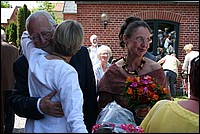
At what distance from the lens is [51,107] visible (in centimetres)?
190

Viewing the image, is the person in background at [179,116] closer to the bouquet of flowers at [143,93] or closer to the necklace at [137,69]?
the bouquet of flowers at [143,93]

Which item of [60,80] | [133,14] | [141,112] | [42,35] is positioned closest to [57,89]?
[60,80]

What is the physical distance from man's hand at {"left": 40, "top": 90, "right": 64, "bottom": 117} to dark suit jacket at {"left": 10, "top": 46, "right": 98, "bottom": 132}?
0.22ft

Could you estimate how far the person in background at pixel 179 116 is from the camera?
5.23 ft

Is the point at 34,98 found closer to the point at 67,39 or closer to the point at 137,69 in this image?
the point at 67,39

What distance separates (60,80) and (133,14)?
30.6 ft

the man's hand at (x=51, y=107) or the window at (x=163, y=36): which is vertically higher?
the man's hand at (x=51, y=107)

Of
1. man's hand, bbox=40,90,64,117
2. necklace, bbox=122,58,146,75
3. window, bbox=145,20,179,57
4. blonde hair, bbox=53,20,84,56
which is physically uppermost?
blonde hair, bbox=53,20,84,56

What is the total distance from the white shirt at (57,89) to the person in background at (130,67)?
2.64ft

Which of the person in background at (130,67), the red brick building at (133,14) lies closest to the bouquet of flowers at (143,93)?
the person in background at (130,67)

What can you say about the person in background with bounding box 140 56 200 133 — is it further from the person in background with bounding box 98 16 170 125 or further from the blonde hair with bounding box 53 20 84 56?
the person in background with bounding box 98 16 170 125

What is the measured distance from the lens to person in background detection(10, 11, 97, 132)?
6.27 ft

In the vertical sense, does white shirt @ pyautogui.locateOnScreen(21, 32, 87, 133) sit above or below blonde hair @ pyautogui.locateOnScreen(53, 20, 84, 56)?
below

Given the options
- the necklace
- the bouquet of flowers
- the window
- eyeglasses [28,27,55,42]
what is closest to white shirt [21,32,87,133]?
eyeglasses [28,27,55,42]
